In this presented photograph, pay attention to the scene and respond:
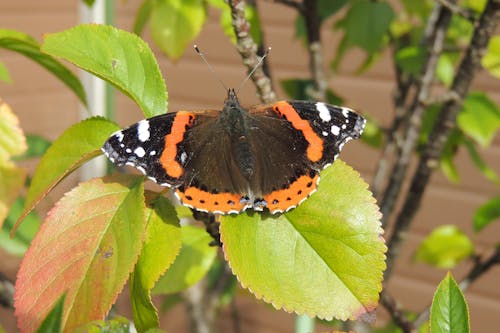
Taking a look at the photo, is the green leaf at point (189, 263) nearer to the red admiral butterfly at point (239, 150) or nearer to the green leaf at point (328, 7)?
the red admiral butterfly at point (239, 150)

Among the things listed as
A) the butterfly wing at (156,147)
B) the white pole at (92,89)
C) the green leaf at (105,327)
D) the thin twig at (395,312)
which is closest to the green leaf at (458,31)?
the thin twig at (395,312)

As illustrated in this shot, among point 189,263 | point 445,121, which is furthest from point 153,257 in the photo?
point 445,121

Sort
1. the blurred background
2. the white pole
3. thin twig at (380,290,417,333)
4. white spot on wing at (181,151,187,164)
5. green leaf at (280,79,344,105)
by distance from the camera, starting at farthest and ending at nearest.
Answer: the white pole
the blurred background
green leaf at (280,79,344,105)
thin twig at (380,290,417,333)
white spot on wing at (181,151,187,164)

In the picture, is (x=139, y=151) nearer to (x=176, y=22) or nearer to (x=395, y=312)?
(x=395, y=312)

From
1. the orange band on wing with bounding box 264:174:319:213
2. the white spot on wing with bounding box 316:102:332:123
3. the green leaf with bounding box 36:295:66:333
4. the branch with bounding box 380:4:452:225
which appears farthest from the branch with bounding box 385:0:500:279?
the green leaf with bounding box 36:295:66:333

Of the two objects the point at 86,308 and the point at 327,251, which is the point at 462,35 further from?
the point at 86,308

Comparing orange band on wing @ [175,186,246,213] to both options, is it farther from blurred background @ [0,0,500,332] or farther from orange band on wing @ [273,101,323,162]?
blurred background @ [0,0,500,332]

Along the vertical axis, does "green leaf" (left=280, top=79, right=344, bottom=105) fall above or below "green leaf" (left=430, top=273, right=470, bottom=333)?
below
